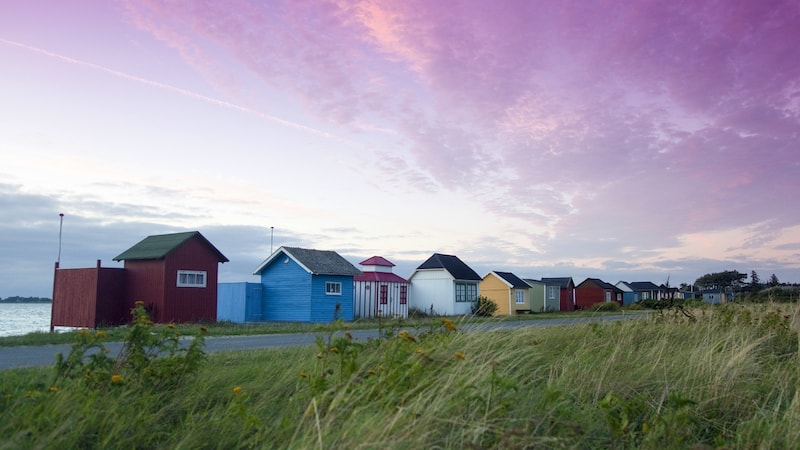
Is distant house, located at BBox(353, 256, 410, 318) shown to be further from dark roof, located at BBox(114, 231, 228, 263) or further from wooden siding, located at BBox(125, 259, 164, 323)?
wooden siding, located at BBox(125, 259, 164, 323)

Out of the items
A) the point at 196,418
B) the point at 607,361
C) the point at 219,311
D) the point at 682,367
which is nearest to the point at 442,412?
the point at 196,418

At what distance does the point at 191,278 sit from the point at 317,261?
642 centimetres

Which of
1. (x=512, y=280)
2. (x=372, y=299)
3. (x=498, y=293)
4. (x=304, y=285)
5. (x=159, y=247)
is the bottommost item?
(x=372, y=299)

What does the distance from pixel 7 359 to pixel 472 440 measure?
9793 millimetres

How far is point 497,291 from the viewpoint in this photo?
47.1 metres

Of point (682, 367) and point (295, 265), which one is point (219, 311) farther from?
point (682, 367)

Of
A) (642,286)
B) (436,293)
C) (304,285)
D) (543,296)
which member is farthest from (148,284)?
(642,286)

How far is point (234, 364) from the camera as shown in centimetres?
834

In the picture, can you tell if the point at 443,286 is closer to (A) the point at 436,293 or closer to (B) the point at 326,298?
(A) the point at 436,293

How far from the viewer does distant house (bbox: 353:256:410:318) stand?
34.5 m

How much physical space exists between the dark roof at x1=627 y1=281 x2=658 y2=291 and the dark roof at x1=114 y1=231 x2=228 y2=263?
57653 millimetres

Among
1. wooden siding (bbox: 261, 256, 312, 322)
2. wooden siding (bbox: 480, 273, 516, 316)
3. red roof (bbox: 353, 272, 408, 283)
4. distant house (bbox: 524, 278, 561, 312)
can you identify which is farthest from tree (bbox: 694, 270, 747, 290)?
wooden siding (bbox: 261, 256, 312, 322)

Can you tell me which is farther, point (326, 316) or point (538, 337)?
point (326, 316)

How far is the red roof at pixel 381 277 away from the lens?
3572 cm
